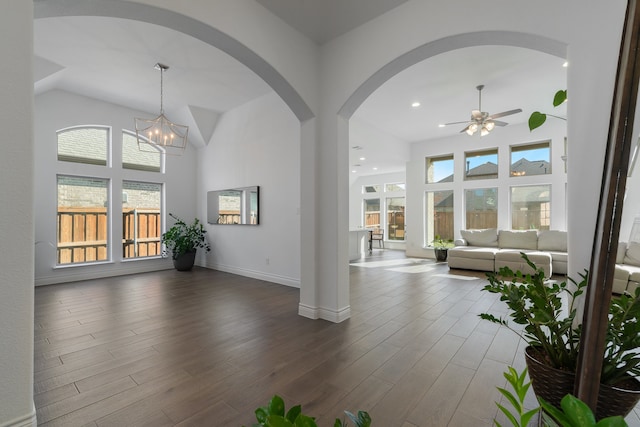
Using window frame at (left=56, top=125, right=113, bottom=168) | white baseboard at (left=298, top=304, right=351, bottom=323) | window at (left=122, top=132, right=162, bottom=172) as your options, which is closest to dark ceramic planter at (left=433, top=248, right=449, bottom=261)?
white baseboard at (left=298, top=304, right=351, bottom=323)

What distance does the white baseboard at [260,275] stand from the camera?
486 cm

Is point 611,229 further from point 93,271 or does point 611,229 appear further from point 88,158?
point 88,158

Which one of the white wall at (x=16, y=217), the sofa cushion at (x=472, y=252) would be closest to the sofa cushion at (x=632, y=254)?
the white wall at (x=16, y=217)

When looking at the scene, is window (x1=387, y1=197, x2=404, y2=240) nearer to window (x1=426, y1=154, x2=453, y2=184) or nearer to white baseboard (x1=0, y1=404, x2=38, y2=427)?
window (x1=426, y1=154, x2=453, y2=184)

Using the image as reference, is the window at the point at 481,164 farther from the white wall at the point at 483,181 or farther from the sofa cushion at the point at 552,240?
the sofa cushion at the point at 552,240

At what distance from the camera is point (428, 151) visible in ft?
27.0

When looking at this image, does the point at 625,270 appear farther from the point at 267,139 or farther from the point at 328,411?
the point at 267,139

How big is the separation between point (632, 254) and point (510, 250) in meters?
6.14

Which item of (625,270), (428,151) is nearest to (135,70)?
(625,270)

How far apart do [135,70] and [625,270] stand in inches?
223

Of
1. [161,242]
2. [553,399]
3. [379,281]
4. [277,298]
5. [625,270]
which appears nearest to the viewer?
[625,270]

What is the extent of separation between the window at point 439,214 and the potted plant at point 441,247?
0.29 m

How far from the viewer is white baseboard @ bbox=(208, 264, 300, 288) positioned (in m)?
4.86

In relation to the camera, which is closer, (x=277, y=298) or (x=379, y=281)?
(x=277, y=298)
